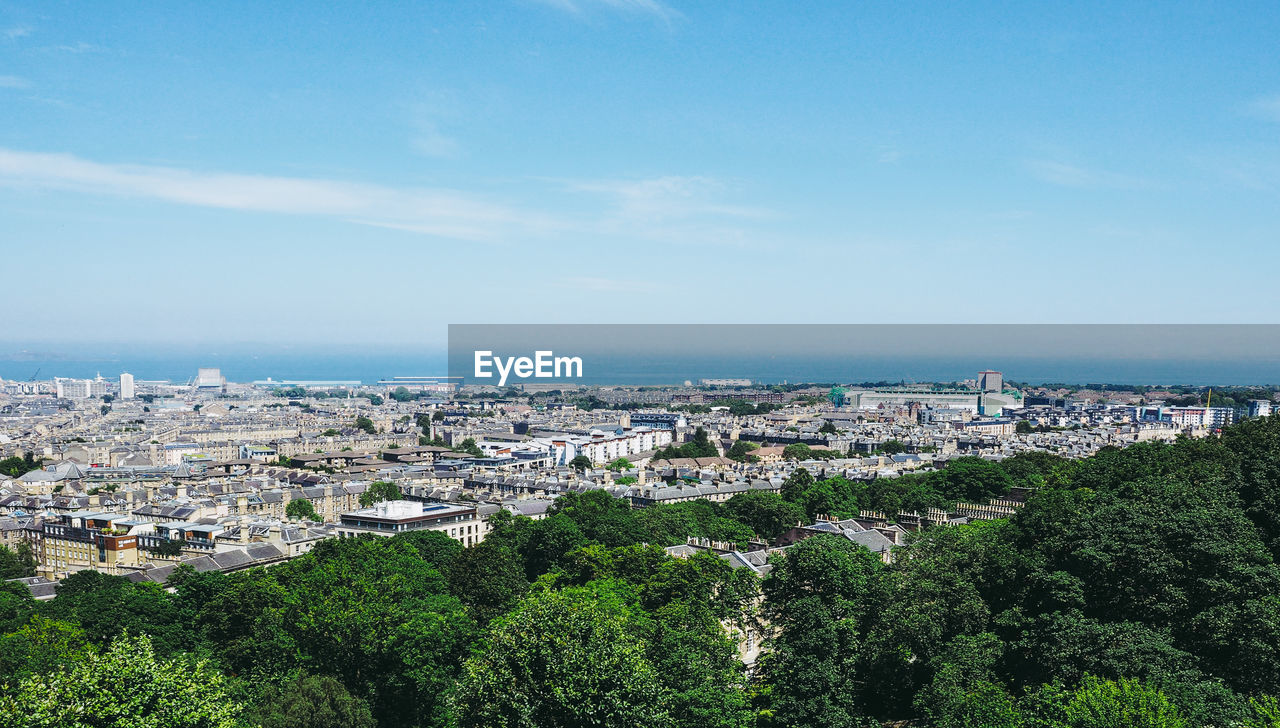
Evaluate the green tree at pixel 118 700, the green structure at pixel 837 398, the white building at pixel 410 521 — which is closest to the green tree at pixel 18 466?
the white building at pixel 410 521

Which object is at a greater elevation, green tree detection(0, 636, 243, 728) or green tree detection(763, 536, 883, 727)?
green tree detection(0, 636, 243, 728)

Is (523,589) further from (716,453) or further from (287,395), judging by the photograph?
(287,395)

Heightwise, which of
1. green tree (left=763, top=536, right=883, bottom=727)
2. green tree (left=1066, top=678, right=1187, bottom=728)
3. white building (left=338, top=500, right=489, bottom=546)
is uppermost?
green tree (left=1066, top=678, right=1187, bottom=728)

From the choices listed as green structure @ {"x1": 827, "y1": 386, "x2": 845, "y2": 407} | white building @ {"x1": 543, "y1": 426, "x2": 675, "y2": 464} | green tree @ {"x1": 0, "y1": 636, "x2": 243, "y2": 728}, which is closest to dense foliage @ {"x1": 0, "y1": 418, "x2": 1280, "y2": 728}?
green tree @ {"x1": 0, "y1": 636, "x2": 243, "y2": 728}

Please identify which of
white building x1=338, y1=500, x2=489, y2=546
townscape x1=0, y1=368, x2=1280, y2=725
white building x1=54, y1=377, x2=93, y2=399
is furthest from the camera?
white building x1=54, y1=377, x2=93, y2=399

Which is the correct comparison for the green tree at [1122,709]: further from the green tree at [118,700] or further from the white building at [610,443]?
the white building at [610,443]

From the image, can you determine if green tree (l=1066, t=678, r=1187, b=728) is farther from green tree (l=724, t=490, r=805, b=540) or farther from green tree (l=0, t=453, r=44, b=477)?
green tree (l=0, t=453, r=44, b=477)

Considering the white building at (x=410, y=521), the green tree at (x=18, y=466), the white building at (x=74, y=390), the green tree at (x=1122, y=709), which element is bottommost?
the white building at (x=74, y=390)
